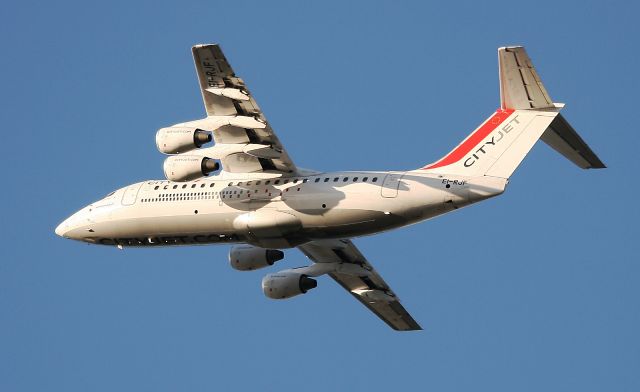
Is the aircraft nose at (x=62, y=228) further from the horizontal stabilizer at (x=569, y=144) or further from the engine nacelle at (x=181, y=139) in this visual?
the horizontal stabilizer at (x=569, y=144)

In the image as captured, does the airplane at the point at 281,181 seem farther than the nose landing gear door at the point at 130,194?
No

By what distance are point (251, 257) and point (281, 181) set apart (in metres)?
3.09

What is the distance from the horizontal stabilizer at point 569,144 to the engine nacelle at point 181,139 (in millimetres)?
7148

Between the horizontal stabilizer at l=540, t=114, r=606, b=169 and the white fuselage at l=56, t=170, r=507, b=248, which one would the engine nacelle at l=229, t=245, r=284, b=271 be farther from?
the horizontal stabilizer at l=540, t=114, r=606, b=169

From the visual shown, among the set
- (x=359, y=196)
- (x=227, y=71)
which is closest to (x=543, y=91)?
(x=359, y=196)

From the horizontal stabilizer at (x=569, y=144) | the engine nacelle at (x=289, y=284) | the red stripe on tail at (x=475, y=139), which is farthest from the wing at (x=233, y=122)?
the horizontal stabilizer at (x=569, y=144)

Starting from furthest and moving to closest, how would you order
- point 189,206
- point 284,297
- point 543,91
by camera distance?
point 284,297 → point 189,206 → point 543,91

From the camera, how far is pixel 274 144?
34.7m

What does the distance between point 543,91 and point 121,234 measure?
1045 centimetres

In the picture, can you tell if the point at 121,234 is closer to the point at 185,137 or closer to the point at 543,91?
the point at 185,137

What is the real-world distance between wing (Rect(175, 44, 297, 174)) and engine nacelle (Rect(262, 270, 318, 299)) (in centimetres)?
390

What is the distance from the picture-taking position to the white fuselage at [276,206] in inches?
1325

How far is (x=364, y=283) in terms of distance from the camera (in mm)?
39688

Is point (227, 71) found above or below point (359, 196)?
above
